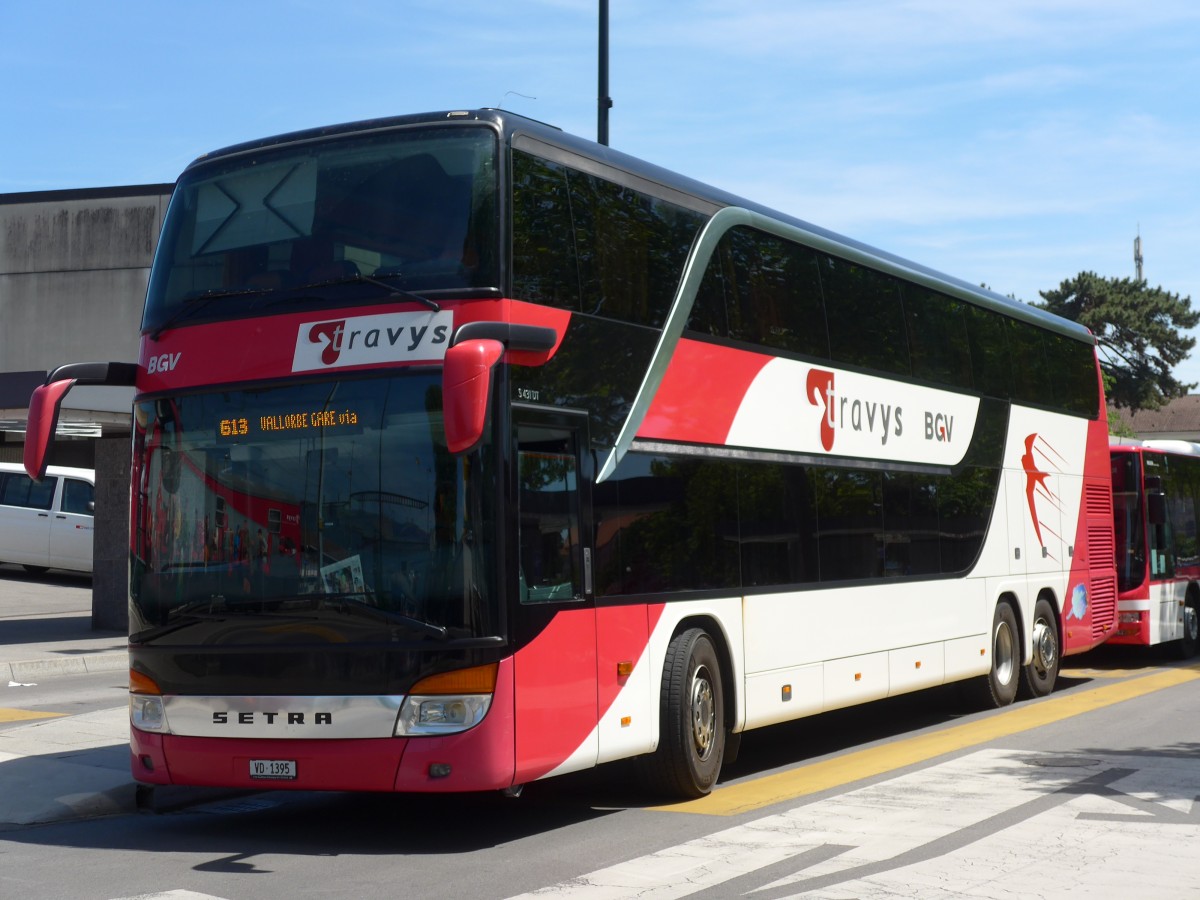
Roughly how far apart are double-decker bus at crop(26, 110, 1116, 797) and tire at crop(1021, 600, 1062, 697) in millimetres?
6345

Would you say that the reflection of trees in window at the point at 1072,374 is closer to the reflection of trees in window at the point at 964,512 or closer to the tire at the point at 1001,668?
the reflection of trees in window at the point at 964,512

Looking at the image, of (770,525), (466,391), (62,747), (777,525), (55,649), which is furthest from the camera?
(55,649)

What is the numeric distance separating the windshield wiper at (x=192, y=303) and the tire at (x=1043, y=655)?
10941 mm

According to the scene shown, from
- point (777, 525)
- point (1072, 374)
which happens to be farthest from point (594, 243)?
point (1072, 374)

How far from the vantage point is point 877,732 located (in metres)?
14.4

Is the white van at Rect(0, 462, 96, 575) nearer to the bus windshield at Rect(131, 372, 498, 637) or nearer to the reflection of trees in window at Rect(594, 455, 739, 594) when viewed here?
the reflection of trees in window at Rect(594, 455, 739, 594)

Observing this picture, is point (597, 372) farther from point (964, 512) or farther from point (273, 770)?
point (964, 512)

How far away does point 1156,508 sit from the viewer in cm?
2086

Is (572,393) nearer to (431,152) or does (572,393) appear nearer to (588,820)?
(431,152)

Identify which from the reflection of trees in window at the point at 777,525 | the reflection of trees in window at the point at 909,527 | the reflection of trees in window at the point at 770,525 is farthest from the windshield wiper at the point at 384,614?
the reflection of trees in window at the point at 909,527

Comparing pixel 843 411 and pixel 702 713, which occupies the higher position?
pixel 843 411

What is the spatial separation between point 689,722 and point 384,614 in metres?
2.59

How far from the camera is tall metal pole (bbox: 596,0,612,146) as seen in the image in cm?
1822

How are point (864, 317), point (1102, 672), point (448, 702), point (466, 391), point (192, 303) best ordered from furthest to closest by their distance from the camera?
point (1102, 672)
point (864, 317)
point (192, 303)
point (448, 702)
point (466, 391)
